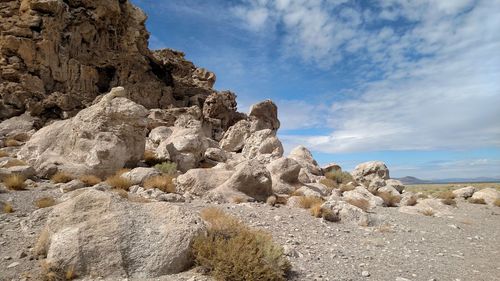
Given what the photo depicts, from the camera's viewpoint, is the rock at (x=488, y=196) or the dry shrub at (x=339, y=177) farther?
the dry shrub at (x=339, y=177)

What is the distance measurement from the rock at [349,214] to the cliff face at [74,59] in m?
22.4

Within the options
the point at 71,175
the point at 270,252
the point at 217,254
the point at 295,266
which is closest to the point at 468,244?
the point at 295,266

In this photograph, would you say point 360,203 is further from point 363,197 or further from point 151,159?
point 151,159

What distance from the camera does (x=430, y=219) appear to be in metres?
12.6

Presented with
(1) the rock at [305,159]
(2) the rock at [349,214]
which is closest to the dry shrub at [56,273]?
(2) the rock at [349,214]

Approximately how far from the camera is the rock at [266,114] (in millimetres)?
32216

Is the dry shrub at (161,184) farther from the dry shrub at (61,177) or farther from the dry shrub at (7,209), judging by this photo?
the dry shrub at (7,209)

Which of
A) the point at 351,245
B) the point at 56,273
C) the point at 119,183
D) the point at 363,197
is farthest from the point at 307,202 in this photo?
the point at 56,273

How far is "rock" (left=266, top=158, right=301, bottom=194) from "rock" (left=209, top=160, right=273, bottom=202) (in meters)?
1.36

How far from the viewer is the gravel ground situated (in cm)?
576

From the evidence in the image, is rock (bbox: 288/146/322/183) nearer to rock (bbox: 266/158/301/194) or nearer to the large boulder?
rock (bbox: 266/158/301/194)

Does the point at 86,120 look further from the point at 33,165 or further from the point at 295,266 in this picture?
the point at 295,266

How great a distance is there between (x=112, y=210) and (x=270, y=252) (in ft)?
8.88

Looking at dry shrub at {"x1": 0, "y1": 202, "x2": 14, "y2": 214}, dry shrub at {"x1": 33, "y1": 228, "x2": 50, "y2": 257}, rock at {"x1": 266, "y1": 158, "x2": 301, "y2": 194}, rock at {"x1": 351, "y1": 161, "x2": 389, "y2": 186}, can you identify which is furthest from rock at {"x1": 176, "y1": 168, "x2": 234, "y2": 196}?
rock at {"x1": 351, "y1": 161, "x2": 389, "y2": 186}
